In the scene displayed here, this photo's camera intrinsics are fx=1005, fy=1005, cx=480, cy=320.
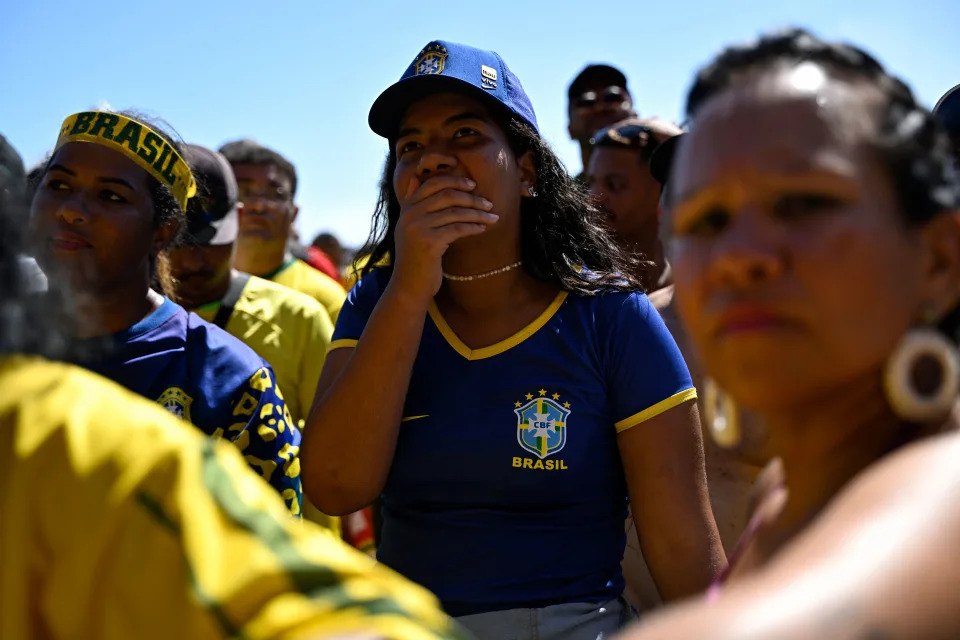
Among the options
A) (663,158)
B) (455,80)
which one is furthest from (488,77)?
(663,158)

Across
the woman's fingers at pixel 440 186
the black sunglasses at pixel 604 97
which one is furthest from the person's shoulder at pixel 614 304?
the black sunglasses at pixel 604 97

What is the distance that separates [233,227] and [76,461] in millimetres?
3517

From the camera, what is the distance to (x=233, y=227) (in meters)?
4.58

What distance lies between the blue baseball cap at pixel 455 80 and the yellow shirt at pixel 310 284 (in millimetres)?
2655

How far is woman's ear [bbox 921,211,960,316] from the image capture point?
1193 millimetres

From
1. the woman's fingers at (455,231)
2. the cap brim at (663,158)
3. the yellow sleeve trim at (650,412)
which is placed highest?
the cap brim at (663,158)

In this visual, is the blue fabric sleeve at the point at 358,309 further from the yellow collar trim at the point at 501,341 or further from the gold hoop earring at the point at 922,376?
the gold hoop earring at the point at 922,376

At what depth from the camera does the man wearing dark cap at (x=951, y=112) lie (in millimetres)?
2810

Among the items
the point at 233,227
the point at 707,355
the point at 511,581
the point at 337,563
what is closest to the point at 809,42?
the point at 707,355

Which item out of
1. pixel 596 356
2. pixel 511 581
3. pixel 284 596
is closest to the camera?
pixel 284 596

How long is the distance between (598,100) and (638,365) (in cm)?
419

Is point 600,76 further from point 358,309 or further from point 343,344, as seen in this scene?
point 343,344

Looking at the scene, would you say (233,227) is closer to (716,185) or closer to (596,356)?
(596,356)

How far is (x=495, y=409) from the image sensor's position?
2486 millimetres
